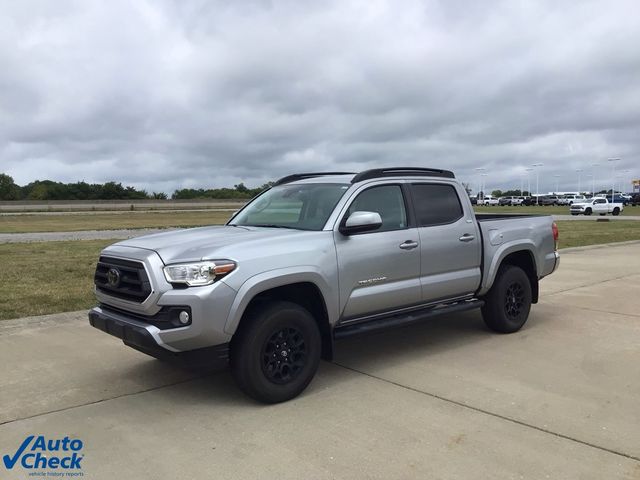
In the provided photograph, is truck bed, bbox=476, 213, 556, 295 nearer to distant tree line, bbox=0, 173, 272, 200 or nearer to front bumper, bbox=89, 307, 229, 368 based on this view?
front bumper, bbox=89, 307, 229, 368

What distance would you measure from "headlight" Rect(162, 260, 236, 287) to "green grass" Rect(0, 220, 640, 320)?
4.32m

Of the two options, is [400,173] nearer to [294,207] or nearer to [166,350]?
[294,207]

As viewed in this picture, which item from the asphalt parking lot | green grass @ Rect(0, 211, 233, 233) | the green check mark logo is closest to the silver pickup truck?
the asphalt parking lot

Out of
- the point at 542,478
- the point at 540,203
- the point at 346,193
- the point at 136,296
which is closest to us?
the point at 542,478

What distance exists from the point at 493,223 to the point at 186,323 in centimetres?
390

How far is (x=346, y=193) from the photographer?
5.21 m

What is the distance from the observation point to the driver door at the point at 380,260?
4.88 metres

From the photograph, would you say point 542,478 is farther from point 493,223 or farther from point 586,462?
point 493,223

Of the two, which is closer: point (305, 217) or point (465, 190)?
point (305, 217)

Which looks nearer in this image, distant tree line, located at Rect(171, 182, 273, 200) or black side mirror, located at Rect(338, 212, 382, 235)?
black side mirror, located at Rect(338, 212, 382, 235)

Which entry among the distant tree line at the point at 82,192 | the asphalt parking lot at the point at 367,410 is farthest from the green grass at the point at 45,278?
the distant tree line at the point at 82,192

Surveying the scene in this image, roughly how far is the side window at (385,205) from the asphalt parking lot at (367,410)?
135 cm

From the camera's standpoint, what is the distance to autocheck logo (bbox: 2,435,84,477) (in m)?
3.43

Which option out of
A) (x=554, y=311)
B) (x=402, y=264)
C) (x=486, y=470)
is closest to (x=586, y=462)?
(x=486, y=470)
